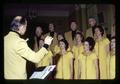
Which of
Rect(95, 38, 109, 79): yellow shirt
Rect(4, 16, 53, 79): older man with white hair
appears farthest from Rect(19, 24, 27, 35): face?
Rect(95, 38, 109, 79): yellow shirt

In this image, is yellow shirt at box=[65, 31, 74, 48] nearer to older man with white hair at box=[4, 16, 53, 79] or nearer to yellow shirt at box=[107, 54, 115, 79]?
older man with white hair at box=[4, 16, 53, 79]

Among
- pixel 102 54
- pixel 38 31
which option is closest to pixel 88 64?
pixel 102 54

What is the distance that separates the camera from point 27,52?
10.4 ft

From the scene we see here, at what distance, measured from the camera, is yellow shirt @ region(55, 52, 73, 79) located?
3170mm

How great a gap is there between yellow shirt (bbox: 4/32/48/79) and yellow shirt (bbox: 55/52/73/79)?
157 mm

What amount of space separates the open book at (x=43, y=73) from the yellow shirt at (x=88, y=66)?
24 cm

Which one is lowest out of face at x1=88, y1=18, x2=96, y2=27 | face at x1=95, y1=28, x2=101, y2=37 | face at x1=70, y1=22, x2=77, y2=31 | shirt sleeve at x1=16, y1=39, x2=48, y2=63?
shirt sleeve at x1=16, y1=39, x2=48, y2=63

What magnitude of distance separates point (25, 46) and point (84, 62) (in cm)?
52

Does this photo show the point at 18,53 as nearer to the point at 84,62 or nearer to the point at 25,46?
the point at 25,46

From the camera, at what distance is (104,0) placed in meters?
3.17

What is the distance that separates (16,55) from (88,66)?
62 cm

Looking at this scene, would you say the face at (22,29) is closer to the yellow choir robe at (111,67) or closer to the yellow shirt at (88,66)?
the yellow shirt at (88,66)

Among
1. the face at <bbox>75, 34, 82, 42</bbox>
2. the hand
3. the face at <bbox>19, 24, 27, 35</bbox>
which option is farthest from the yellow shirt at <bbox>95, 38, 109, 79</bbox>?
the face at <bbox>19, 24, 27, 35</bbox>

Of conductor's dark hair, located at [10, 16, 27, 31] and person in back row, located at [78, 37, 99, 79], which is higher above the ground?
conductor's dark hair, located at [10, 16, 27, 31]
